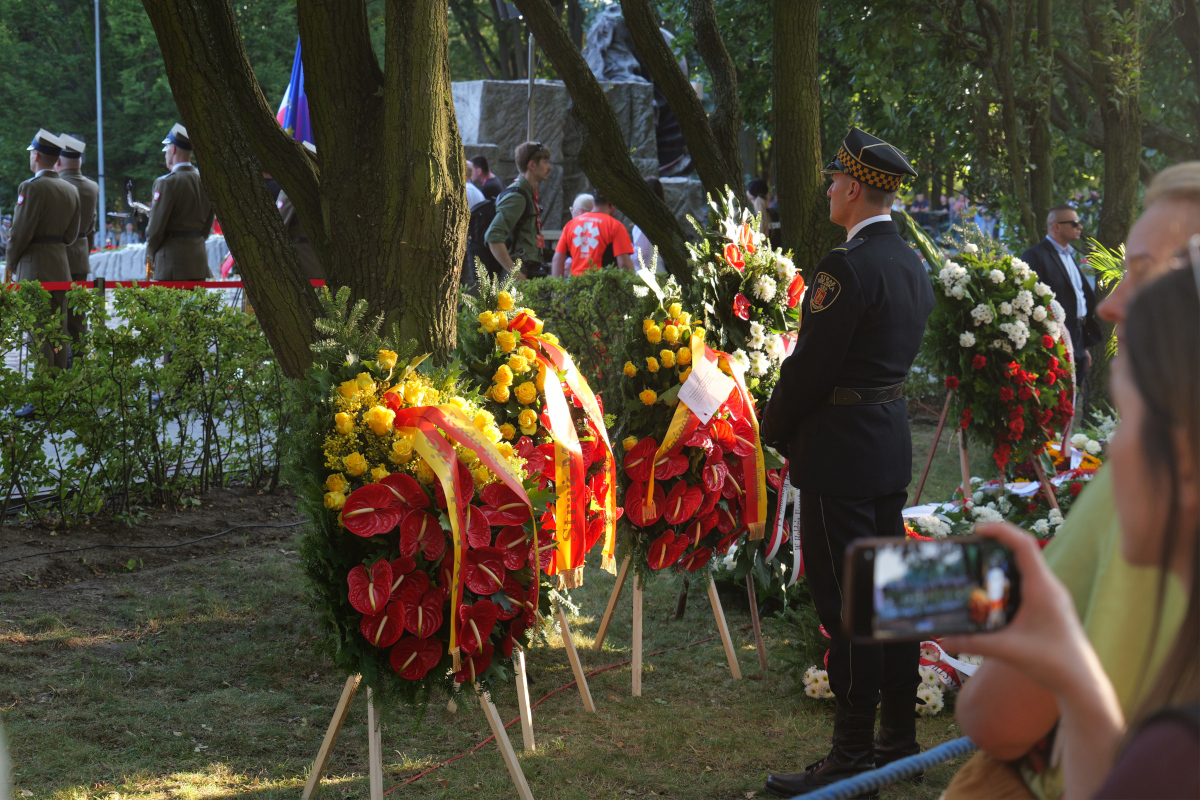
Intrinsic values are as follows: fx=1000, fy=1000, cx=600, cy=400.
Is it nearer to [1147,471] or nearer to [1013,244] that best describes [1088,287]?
[1013,244]

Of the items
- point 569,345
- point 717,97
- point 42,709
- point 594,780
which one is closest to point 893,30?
point 717,97

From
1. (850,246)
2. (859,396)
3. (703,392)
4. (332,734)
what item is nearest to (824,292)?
(850,246)

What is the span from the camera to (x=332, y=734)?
3227 millimetres

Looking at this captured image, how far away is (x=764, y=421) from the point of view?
377 cm

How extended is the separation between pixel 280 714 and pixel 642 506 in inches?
68.8

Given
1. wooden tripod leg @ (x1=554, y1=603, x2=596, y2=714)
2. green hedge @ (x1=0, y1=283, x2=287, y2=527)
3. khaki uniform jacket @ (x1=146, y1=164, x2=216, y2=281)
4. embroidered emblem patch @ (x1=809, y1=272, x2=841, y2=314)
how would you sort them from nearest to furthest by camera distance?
embroidered emblem patch @ (x1=809, y1=272, x2=841, y2=314), wooden tripod leg @ (x1=554, y1=603, x2=596, y2=714), green hedge @ (x1=0, y1=283, x2=287, y2=527), khaki uniform jacket @ (x1=146, y1=164, x2=216, y2=281)

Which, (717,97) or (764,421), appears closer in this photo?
(764,421)

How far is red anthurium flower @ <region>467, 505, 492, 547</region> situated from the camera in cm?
307

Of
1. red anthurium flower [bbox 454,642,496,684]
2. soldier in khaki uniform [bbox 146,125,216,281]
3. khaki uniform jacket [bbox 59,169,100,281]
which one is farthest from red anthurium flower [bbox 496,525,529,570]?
khaki uniform jacket [bbox 59,169,100,281]

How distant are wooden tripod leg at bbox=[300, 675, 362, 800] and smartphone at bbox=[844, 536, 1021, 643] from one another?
93.3 inches

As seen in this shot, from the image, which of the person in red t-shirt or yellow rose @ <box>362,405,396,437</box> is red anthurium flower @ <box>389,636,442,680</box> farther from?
the person in red t-shirt

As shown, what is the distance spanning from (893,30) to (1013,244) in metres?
4.43

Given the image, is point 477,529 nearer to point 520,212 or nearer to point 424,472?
point 424,472

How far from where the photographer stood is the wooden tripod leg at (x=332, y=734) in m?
3.18
